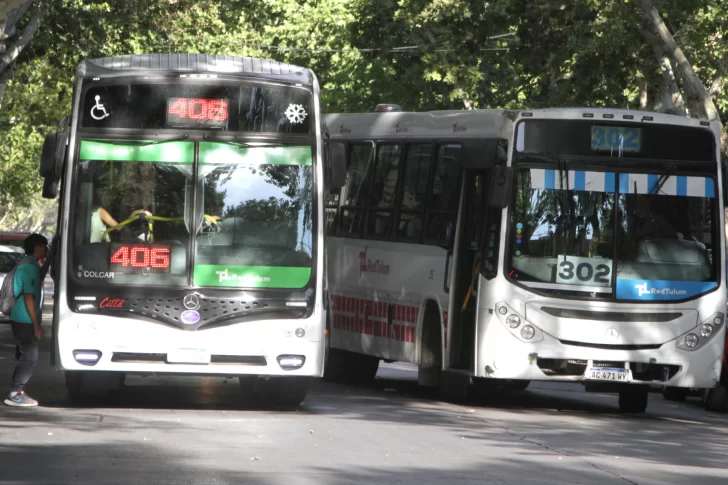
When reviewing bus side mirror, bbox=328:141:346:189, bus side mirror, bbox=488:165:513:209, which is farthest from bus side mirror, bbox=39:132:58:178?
bus side mirror, bbox=488:165:513:209

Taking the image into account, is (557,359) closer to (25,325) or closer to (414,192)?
(414,192)

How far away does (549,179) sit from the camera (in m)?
15.1

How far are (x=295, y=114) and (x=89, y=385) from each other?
3.21 meters

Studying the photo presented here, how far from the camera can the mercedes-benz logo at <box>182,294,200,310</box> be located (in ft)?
Answer: 44.9

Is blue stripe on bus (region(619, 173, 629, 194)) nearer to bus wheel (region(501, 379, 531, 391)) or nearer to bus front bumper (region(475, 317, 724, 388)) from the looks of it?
bus front bumper (region(475, 317, 724, 388))

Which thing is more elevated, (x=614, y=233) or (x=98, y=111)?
(x=98, y=111)

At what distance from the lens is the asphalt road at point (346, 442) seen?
391 inches

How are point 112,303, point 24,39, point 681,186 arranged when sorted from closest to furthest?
point 112,303, point 681,186, point 24,39

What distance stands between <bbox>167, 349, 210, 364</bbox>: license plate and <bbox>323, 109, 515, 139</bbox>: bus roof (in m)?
3.78

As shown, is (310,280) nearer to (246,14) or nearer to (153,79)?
(153,79)

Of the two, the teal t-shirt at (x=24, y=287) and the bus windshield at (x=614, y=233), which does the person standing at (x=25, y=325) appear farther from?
the bus windshield at (x=614, y=233)

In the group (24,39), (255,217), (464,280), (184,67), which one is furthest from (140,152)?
(24,39)

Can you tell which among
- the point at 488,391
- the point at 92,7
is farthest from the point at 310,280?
the point at 92,7

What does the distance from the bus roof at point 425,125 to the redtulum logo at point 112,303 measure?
4.14m
